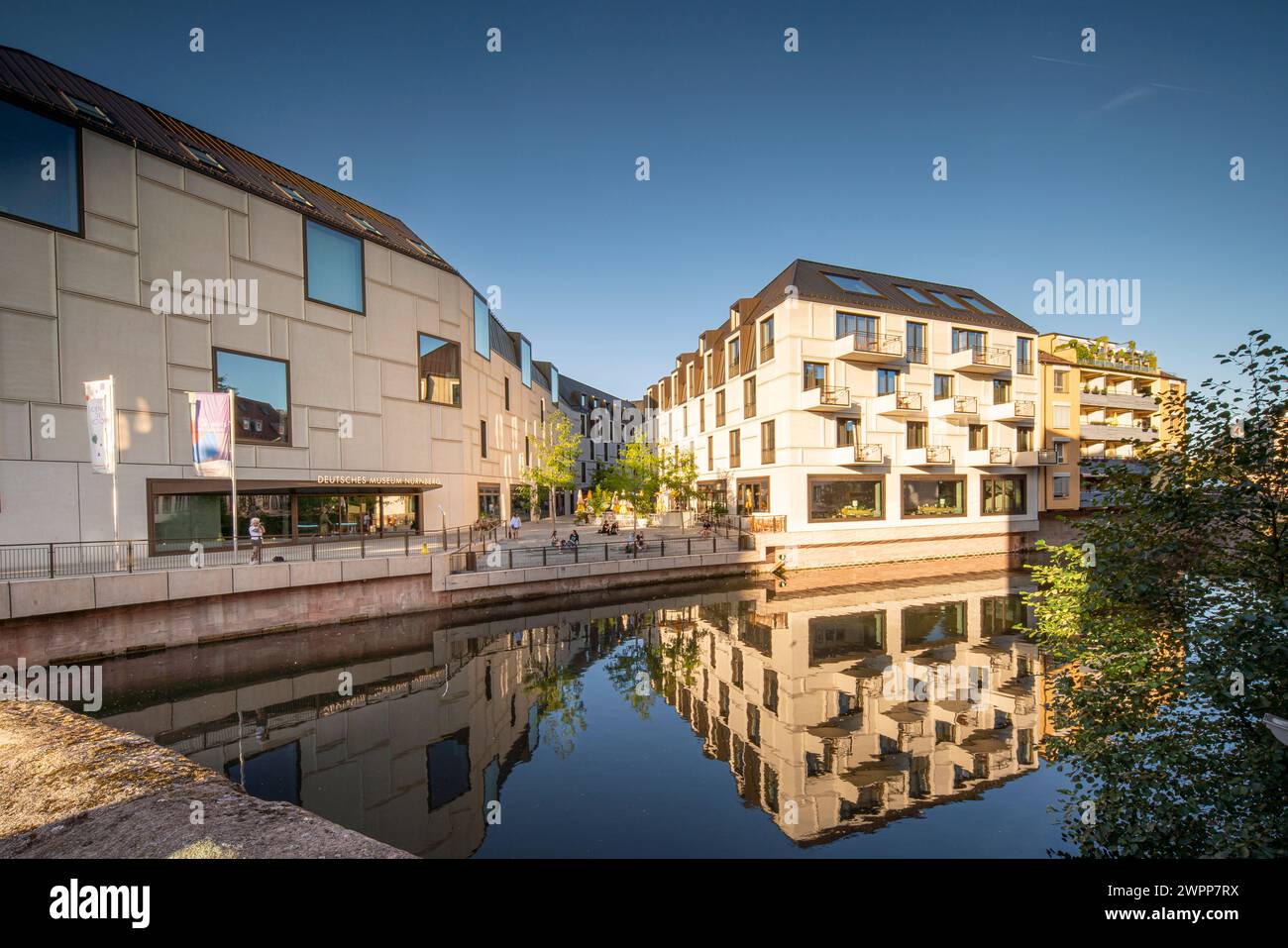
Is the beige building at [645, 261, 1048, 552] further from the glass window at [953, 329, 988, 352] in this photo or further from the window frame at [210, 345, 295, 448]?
the window frame at [210, 345, 295, 448]

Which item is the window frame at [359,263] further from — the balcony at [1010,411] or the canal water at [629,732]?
the balcony at [1010,411]

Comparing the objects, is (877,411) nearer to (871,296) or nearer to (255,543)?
(871,296)

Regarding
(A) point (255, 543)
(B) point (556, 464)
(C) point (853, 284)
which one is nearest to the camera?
(A) point (255, 543)

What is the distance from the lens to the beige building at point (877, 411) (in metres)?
27.3

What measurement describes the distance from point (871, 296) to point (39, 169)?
33.4 metres

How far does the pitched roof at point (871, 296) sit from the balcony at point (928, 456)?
7.74m

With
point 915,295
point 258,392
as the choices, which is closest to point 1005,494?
point 915,295

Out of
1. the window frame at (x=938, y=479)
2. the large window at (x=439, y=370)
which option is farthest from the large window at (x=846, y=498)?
the large window at (x=439, y=370)

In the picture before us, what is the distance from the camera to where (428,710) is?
10898 millimetres

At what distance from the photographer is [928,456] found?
28.3 metres

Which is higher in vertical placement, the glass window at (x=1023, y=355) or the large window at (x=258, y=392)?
the glass window at (x=1023, y=355)
